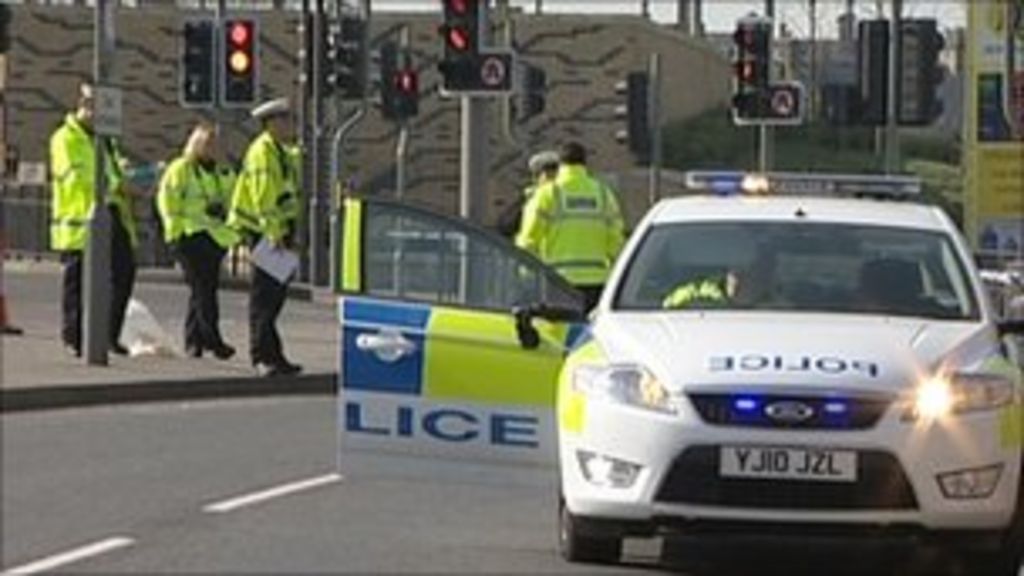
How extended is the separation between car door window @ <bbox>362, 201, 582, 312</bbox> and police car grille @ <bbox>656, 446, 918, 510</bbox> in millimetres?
1729

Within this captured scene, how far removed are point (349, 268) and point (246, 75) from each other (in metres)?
20.8

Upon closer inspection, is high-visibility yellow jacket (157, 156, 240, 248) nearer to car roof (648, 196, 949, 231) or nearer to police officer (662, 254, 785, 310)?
car roof (648, 196, 949, 231)

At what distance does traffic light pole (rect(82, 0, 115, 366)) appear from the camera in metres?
18.4

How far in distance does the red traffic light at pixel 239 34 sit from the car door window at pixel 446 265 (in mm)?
20250

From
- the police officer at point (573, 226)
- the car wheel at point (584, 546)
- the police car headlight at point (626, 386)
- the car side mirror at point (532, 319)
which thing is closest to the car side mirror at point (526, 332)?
the car side mirror at point (532, 319)

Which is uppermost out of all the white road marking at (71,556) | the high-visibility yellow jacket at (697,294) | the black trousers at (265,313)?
the high-visibility yellow jacket at (697,294)

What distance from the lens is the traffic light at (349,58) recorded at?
3192cm

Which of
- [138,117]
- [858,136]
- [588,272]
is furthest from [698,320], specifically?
[858,136]

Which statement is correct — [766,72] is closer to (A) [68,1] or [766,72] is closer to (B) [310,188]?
(B) [310,188]

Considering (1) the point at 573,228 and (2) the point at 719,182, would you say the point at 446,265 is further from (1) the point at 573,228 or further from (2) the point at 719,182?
(1) the point at 573,228

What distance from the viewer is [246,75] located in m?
31.8

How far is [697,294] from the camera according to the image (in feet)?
35.2

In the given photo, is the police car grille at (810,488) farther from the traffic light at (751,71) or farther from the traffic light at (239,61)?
the traffic light at (751,71)

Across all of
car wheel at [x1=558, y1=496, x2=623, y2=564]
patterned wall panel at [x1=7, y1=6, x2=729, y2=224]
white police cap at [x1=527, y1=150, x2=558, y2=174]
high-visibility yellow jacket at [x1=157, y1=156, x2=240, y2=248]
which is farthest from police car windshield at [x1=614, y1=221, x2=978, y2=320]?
patterned wall panel at [x1=7, y1=6, x2=729, y2=224]
